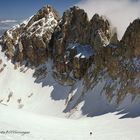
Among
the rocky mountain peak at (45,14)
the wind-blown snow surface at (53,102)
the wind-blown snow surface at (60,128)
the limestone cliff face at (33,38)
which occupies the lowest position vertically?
the wind-blown snow surface at (60,128)

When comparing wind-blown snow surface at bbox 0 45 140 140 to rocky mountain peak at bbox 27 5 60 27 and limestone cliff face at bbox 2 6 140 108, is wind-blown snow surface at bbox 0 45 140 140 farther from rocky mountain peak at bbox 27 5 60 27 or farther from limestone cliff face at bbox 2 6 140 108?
rocky mountain peak at bbox 27 5 60 27

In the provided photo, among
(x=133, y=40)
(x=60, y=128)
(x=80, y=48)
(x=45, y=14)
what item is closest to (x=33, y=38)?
(x=45, y=14)

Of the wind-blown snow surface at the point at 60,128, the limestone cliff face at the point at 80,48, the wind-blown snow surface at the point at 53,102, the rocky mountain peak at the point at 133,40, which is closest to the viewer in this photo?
the wind-blown snow surface at the point at 60,128

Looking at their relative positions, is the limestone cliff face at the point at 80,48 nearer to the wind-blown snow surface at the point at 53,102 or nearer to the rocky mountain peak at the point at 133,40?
the rocky mountain peak at the point at 133,40

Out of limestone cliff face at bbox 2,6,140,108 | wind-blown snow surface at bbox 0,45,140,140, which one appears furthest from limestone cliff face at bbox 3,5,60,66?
wind-blown snow surface at bbox 0,45,140,140

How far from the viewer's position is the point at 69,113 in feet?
330

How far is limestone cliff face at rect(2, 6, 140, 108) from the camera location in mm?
93375

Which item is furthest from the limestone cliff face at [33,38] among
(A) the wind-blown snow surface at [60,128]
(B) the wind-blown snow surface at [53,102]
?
(A) the wind-blown snow surface at [60,128]

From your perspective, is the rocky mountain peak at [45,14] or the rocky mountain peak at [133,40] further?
the rocky mountain peak at [45,14]

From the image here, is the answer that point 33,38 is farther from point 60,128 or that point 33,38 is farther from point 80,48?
point 60,128

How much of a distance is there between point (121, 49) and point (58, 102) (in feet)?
96.2

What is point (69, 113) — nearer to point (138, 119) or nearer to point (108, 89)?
point (108, 89)

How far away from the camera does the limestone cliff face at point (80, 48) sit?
→ 3676 inches

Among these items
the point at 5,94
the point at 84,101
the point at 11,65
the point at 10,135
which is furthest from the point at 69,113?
the point at 10,135
